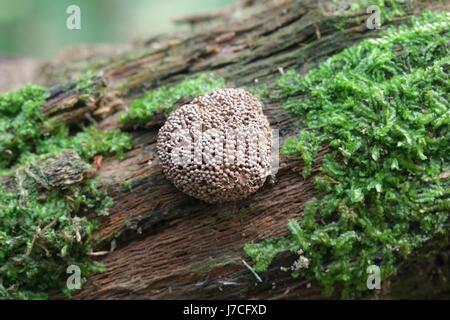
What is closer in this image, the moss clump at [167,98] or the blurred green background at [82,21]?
the moss clump at [167,98]

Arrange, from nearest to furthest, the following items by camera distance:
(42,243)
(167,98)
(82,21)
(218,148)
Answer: (218,148)
(42,243)
(167,98)
(82,21)

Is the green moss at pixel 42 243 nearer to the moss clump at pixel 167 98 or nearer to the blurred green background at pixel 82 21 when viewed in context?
the moss clump at pixel 167 98

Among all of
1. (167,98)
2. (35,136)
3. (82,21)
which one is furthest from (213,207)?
(82,21)

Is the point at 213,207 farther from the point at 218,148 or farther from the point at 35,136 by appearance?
the point at 35,136

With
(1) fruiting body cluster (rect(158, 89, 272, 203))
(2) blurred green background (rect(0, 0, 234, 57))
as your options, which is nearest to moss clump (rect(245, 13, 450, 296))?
(1) fruiting body cluster (rect(158, 89, 272, 203))

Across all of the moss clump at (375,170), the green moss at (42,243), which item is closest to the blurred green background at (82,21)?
the green moss at (42,243)

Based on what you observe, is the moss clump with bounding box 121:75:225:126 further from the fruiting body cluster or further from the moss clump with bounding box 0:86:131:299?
the fruiting body cluster
